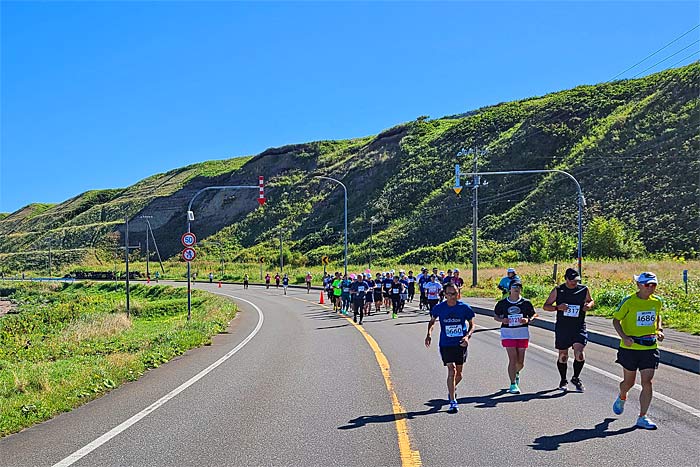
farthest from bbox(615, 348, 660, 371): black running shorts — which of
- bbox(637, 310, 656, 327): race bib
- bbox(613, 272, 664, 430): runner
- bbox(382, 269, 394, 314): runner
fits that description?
bbox(382, 269, 394, 314): runner

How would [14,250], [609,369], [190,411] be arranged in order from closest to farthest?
[190,411] → [609,369] → [14,250]

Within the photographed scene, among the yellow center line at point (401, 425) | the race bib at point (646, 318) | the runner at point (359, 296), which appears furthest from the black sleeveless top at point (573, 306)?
the runner at point (359, 296)

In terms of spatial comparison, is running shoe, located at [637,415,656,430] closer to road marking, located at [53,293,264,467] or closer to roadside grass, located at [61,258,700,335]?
road marking, located at [53,293,264,467]

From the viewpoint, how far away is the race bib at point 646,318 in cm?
724

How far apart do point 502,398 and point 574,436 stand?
2.03 metres

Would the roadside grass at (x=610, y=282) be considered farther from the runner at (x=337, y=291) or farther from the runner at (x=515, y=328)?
the runner at (x=515, y=328)

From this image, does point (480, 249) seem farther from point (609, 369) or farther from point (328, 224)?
point (609, 369)

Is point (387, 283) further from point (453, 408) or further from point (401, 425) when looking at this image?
point (401, 425)

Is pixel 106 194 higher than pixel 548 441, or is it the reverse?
pixel 106 194

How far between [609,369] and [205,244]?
9627 centimetres

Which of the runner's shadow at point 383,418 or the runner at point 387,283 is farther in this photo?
the runner at point 387,283

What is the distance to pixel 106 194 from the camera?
15950 cm

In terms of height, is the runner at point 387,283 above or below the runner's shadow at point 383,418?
above

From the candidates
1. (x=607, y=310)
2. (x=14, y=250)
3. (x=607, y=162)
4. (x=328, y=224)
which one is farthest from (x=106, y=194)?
(x=607, y=310)
